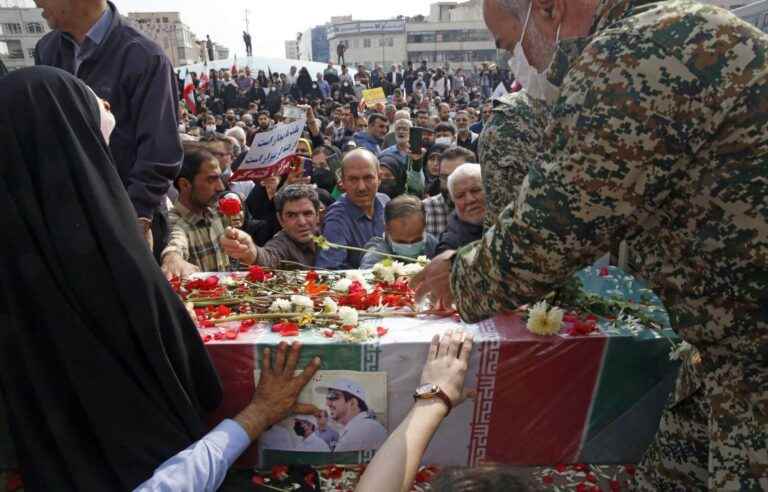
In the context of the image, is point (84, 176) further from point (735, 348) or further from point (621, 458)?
point (621, 458)

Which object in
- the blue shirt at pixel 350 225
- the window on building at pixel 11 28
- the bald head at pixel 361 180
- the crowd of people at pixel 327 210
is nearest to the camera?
the crowd of people at pixel 327 210

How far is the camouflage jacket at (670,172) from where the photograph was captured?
3.67 feet

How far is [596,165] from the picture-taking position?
3.81ft

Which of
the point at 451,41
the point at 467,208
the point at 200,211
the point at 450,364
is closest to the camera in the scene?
the point at 450,364

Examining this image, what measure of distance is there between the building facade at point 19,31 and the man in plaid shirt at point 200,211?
61520 mm

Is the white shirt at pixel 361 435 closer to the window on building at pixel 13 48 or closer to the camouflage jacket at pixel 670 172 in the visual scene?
the camouflage jacket at pixel 670 172

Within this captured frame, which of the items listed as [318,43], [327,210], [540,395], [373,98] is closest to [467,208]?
[327,210]

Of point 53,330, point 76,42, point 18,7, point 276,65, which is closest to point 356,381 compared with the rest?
point 53,330

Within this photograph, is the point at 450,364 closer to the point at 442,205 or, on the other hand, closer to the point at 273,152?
the point at 442,205

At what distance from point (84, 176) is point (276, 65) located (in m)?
23.0

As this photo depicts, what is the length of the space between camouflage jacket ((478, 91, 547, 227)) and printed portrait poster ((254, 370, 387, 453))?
1.24 metres

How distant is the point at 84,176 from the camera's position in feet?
4.64

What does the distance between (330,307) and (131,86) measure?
5.17ft

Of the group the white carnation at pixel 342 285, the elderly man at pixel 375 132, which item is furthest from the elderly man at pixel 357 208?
the elderly man at pixel 375 132
